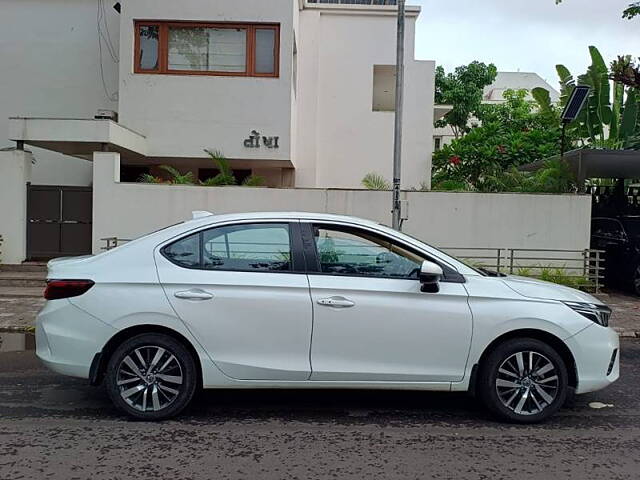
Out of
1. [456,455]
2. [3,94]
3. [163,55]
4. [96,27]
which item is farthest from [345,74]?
[456,455]

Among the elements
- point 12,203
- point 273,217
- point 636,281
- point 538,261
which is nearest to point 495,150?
point 538,261

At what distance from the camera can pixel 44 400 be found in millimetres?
5773

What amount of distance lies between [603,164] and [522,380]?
9.38m

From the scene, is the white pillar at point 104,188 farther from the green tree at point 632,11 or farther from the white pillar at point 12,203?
the green tree at point 632,11

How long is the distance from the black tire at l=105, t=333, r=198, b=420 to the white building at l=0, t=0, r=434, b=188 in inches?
330

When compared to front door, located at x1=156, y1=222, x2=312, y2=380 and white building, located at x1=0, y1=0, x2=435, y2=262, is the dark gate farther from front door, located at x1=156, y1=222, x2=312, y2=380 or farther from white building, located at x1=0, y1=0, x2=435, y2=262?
front door, located at x1=156, y1=222, x2=312, y2=380

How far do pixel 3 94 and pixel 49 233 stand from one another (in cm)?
543

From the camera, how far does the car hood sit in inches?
207

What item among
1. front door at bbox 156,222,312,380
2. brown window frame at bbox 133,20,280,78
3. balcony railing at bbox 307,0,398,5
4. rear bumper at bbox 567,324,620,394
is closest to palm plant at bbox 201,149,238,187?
brown window frame at bbox 133,20,280,78

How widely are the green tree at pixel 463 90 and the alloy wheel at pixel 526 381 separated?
2717cm

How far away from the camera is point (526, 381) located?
203 inches

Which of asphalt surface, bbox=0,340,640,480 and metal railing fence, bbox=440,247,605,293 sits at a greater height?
metal railing fence, bbox=440,247,605,293

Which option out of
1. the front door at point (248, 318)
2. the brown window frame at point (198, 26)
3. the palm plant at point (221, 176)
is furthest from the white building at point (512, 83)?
the front door at point (248, 318)

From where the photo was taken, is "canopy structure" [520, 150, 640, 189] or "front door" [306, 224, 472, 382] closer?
"front door" [306, 224, 472, 382]
